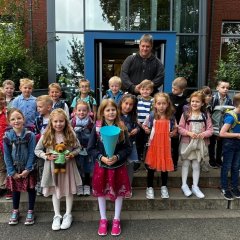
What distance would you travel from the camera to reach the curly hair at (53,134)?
392 centimetres

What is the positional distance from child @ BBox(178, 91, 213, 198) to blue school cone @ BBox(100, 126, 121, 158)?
122 cm

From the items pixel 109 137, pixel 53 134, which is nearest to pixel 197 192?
pixel 109 137

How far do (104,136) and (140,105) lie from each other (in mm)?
1295

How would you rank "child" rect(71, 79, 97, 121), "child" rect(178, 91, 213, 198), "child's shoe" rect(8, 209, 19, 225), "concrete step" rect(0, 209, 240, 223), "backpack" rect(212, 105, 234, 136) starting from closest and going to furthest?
"child's shoe" rect(8, 209, 19, 225), "concrete step" rect(0, 209, 240, 223), "child" rect(178, 91, 213, 198), "backpack" rect(212, 105, 234, 136), "child" rect(71, 79, 97, 121)

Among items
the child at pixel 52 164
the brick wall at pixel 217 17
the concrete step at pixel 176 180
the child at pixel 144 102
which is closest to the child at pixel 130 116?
the child at pixel 144 102

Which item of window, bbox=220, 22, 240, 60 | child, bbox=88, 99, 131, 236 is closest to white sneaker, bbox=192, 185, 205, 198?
child, bbox=88, 99, 131, 236

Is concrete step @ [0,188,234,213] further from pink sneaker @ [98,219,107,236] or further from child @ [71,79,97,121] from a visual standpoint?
child @ [71,79,97,121]

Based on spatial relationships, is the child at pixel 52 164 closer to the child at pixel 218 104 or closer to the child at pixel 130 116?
the child at pixel 130 116

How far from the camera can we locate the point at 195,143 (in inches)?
178

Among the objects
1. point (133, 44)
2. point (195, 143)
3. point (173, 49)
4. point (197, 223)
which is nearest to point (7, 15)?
point (133, 44)

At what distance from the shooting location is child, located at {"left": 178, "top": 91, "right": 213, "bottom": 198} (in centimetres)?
450

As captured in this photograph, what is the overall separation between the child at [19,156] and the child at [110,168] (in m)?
0.77

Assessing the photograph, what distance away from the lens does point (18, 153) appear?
398 centimetres

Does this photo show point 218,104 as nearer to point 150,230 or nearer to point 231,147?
point 231,147
